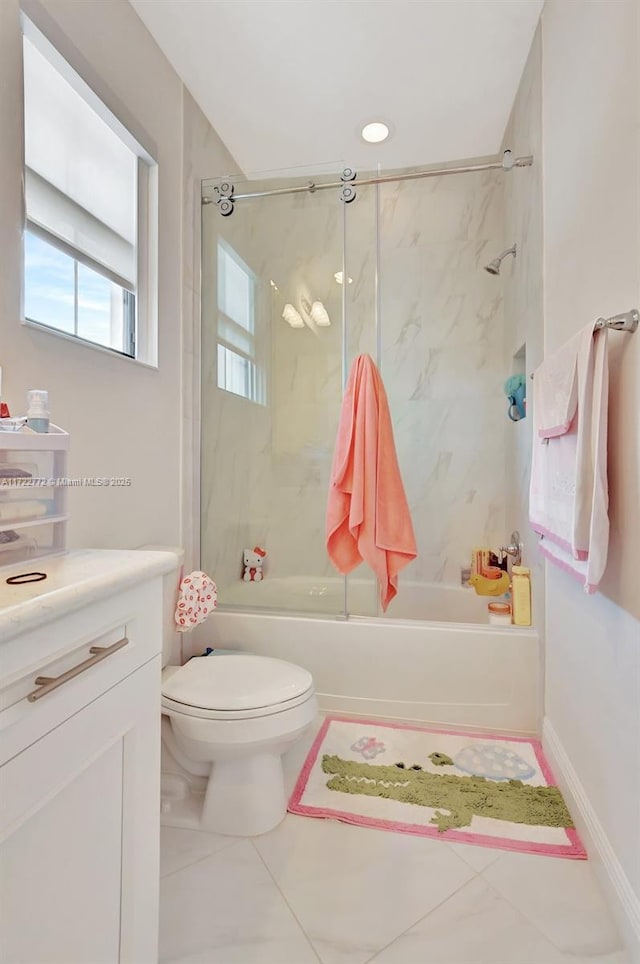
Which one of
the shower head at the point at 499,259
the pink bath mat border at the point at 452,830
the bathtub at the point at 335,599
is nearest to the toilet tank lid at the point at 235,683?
the pink bath mat border at the point at 452,830

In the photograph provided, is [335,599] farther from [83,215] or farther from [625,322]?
[83,215]

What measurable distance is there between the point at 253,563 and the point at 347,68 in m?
2.15

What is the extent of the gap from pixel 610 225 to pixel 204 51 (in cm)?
171

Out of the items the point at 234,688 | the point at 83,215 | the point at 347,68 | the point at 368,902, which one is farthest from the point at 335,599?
the point at 347,68

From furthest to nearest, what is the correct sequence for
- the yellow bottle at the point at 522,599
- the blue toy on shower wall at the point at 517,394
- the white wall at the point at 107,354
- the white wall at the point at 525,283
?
1. the blue toy on shower wall at the point at 517,394
2. the yellow bottle at the point at 522,599
3. the white wall at the point at 525,283
4. the white wall at the point at 107,354

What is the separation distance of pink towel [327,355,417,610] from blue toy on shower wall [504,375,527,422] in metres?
0.63

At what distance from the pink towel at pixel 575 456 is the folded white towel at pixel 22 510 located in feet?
3.90

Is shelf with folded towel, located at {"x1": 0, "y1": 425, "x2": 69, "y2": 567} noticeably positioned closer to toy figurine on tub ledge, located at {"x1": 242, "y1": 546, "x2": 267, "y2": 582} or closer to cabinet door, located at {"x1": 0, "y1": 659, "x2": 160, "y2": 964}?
cabinet door, located at {"x1": 0, "y1": 659, "x2": 160, "y2": 964}

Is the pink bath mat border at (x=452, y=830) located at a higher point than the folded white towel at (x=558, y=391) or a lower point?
lower

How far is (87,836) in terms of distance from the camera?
72 cm

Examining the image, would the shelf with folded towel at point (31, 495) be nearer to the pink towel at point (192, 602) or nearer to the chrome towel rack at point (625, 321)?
the pink towel at point (192, 602)

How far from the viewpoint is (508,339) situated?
2.49m

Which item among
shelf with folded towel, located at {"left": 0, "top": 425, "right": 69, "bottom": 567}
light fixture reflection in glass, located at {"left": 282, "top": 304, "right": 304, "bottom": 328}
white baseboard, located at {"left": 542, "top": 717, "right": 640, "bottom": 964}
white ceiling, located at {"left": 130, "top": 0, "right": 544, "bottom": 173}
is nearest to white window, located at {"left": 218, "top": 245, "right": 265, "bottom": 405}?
light fixture reflection in glass, located at {"left": 282, "top": 304, "right": 304, "bottom": 328}

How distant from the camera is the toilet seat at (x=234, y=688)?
1.34m
